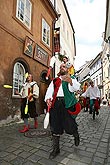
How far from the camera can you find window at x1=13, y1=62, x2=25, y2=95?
24.0 ft

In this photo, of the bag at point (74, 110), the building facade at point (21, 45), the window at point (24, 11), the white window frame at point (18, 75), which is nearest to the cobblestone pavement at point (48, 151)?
the bag at point (74, 110)

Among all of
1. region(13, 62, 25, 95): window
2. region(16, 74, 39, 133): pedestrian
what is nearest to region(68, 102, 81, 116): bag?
region(16, 74, 39, 133): pedestrian

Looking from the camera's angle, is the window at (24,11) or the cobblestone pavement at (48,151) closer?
the cobblestone pavement at (48,151)

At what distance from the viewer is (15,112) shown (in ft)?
22.5

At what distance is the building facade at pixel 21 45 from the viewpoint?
20.8 feet

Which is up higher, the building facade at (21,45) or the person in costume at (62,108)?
the building facade at (21,45)

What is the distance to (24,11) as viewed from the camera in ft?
27.0

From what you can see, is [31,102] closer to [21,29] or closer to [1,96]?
[1,96]

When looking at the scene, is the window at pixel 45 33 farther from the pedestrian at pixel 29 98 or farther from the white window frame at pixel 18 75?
the pedestrian at pixel 29 98

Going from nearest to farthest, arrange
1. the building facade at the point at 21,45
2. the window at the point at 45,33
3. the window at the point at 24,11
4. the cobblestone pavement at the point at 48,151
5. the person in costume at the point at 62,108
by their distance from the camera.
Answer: the cobblestone pavement at the point at 48,151, the person in costume at the point at 62,108, the building facade at the point at 21,45, the window at the point at 24,11, the window at the point at 45,33

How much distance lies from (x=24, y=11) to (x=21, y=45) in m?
2.01

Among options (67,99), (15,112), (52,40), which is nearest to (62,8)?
(52,40)

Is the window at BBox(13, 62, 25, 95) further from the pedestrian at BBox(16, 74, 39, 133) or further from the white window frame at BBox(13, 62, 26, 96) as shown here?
the pedestrian at BBox(16, 74, 39, 133)

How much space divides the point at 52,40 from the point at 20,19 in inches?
183
